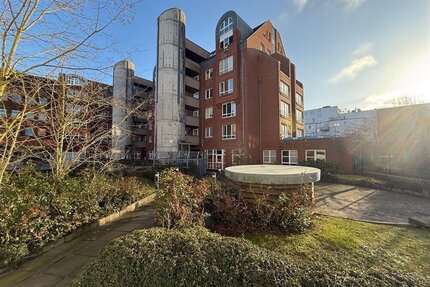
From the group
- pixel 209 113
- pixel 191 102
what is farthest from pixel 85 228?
pixel 191 102

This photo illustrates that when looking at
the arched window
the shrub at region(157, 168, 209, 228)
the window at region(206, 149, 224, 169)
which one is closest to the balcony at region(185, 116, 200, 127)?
the window at region(206, 149, 224, 169)

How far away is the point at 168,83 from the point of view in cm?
2530

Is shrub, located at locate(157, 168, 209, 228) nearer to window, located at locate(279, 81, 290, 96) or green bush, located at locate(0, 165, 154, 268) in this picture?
green bush, located at locate(0, 165, 154, 268)

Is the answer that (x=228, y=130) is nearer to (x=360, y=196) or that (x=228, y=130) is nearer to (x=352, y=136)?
(x=352, y=136)

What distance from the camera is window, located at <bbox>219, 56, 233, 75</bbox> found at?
25.2 m

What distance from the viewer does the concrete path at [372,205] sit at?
8.21 meters

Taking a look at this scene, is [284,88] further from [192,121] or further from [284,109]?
[192,121]

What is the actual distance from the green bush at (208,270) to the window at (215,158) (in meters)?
22.8

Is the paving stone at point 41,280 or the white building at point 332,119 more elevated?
the white building at point 332,119

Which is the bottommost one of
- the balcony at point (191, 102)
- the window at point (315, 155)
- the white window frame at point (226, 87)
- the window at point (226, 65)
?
the window at point (315, 155)

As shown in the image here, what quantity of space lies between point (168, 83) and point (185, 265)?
2499 cm

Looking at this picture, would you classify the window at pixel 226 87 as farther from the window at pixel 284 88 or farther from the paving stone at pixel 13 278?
the paving stone at pixel 13 278

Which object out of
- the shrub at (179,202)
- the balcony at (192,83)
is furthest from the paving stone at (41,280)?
the balcony at (192,83)

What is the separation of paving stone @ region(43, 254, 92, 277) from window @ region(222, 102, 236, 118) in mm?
22071
